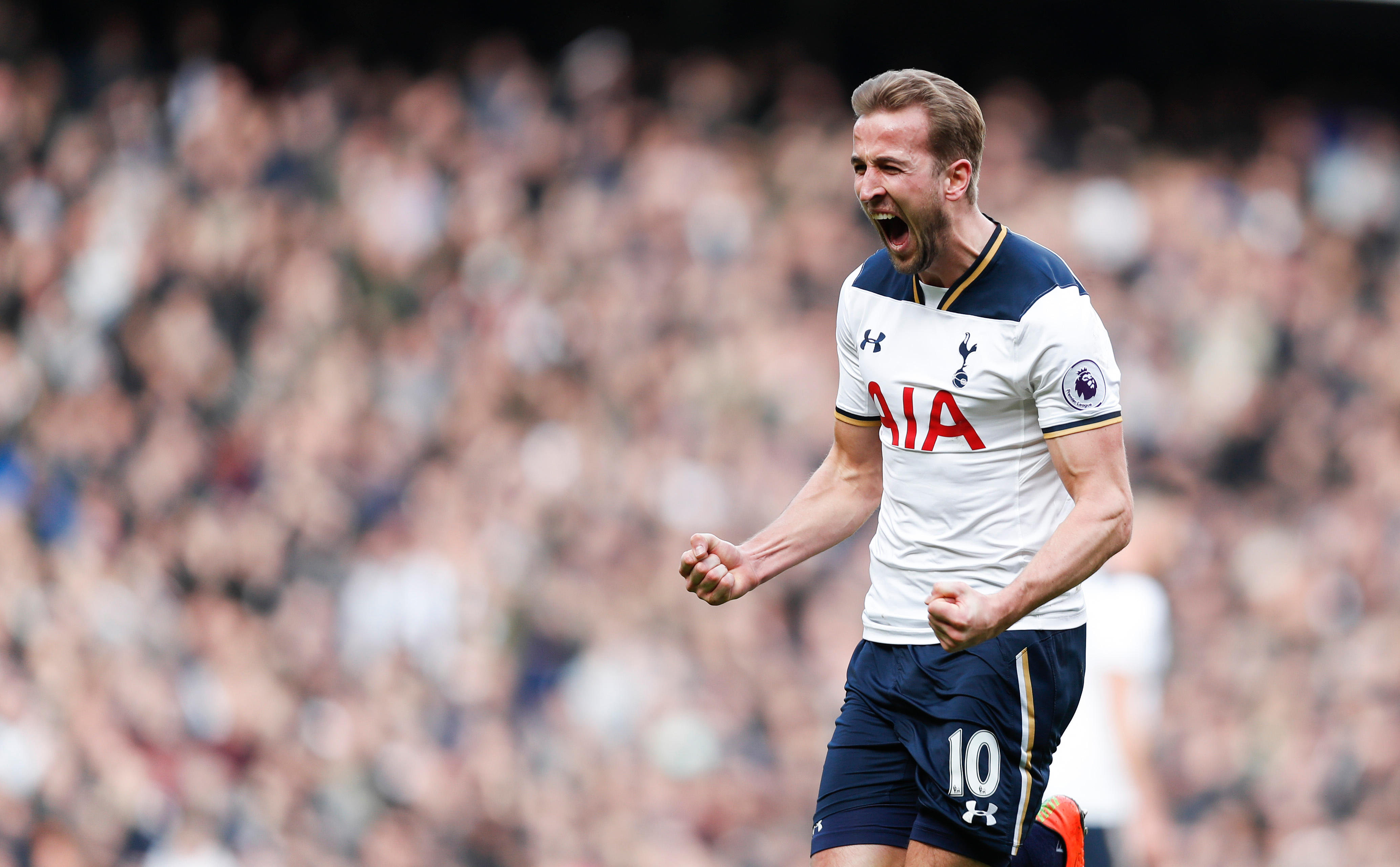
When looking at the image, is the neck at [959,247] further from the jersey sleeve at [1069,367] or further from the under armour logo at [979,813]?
the under armour logo at [979,813]

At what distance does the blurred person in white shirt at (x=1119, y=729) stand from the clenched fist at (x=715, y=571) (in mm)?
1765

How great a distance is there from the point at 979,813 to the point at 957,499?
719 millimetres

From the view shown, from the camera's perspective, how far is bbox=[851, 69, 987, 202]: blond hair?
134 inches

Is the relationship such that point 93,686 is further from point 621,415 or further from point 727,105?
point 727,105

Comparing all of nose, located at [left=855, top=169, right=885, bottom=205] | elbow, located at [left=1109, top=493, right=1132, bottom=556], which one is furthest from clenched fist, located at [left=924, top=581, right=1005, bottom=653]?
nose, located at [left=855, top=169, right=885, bottom=205]

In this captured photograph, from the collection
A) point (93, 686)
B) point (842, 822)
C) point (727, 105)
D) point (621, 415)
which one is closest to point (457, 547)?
point (621, 415)

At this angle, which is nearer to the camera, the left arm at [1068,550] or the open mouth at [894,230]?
the left arm at [1068,550]

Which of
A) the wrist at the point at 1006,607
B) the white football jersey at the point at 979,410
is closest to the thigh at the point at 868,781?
the white football jersey at the point at 979,410

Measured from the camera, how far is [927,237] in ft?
11.3

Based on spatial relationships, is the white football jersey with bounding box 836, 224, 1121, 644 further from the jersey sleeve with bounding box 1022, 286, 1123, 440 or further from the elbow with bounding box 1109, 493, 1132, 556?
the elbow with bounding box 1109, 493, 1132, 556

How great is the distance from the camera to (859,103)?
3.48 m

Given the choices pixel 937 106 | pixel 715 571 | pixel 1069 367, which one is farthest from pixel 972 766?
pixel 937 106

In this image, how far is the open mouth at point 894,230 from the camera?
3.46m

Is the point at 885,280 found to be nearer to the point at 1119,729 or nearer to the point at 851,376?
the point at 851,376
